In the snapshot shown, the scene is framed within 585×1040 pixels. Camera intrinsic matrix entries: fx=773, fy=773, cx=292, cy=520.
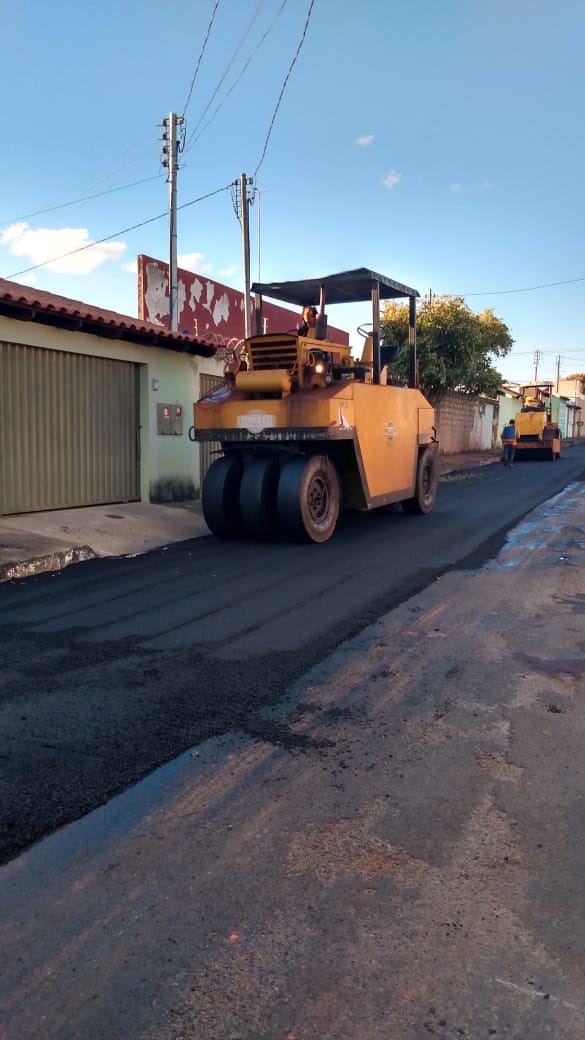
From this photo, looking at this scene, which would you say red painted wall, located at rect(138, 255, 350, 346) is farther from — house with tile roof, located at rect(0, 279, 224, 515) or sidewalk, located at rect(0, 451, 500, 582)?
sidewalk, located at rect(0, 451, 500, 582)

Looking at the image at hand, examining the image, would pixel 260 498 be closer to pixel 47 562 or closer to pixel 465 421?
pixel 47 562

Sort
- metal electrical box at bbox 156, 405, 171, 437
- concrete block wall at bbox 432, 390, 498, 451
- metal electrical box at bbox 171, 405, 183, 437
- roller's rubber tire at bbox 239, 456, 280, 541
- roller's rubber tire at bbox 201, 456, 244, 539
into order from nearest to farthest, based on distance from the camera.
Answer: roller's rubber tire at bbox 239, 456, 280, 541 → roller's rubber tire at bbox 201, 456, 244, 539 → metal electrical box at bbox 156, 405, 171, 437 → metal electrical box at bbox 171, 405, 183, 437 → concrete block wall at bbox 432, 390, 498, 451

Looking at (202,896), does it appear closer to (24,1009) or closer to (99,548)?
(24,1009)

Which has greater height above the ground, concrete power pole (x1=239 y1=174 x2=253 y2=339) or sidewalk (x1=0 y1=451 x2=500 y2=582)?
concrete power pole (x1=239 y1=174 x2=253 y2=339)

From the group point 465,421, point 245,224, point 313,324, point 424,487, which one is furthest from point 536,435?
point 313,324

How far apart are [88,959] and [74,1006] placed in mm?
188

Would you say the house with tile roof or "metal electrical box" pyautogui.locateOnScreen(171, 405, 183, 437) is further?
"metal electrical box" pyautogui.locateOnScreen(171, 405, 183, 437)

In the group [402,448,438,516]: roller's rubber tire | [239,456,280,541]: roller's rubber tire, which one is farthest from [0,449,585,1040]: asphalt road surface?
[402,448,438,516]: roller's rubber tire

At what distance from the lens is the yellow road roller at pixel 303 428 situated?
958cm

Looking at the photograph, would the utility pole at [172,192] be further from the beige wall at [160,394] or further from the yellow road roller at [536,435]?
the yellow road roller at [536,435]

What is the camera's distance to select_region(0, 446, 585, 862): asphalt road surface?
144 inches

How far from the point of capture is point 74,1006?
2154 mm

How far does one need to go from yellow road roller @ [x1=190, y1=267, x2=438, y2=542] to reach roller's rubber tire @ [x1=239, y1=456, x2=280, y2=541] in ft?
0.05

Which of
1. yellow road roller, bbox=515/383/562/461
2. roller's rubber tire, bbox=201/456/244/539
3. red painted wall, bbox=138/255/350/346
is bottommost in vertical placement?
roller's rubber tire, bbox=201/456/244/539
